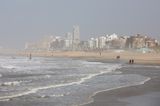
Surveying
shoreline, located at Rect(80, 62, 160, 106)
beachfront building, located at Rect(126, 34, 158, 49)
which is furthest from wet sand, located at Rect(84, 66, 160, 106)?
beachfront building, located at Rect(126, 34, 158, 49)

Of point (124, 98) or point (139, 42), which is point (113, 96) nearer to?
point (124, 98)

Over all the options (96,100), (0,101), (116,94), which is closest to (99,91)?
(116,94)

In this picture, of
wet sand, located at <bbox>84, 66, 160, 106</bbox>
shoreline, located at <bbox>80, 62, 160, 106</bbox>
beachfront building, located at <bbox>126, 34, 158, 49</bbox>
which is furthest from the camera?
beachfront building, located at <bbox>126, 34, 158, 49</bbox>

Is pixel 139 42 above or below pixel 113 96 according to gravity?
above

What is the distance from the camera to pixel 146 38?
179875 millimetres

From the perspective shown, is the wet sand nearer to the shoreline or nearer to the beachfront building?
the shoreline

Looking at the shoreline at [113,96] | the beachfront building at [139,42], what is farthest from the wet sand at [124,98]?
the beachfront building at [139,42]

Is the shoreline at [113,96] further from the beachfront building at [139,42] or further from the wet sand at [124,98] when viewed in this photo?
the beachfront building at [139,42]

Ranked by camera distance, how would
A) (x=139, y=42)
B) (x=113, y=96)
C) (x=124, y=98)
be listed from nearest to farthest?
(x=124, y=98) < (x=113, y=96) < (x=139, y=42)

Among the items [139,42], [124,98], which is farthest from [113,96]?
[139,42]

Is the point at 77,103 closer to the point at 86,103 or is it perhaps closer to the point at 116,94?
the point at 86,103

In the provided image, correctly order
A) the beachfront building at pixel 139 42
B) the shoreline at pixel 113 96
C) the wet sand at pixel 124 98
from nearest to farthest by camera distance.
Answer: the wet sand at pixel 124 98 → the shoreline at pixel 113 96 → the beachfront building at pixel 139 42

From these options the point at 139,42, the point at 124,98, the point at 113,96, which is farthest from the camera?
the point at 139,42

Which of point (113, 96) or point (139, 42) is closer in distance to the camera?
point (113, 96)
